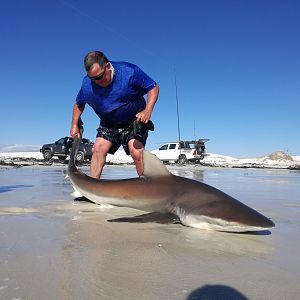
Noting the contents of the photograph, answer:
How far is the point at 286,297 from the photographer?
169cm

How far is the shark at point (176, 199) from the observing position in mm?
3070

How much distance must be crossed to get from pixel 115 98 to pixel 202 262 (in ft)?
10.7

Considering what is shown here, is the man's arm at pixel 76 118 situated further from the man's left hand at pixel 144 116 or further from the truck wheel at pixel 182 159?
the truck wheel at pixel 182 159

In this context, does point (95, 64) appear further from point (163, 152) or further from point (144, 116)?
point (163, 152)

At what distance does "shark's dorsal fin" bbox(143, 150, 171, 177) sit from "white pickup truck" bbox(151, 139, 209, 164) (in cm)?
2683

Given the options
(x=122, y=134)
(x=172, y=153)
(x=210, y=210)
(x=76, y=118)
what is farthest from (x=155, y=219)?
(x=172, y=153)

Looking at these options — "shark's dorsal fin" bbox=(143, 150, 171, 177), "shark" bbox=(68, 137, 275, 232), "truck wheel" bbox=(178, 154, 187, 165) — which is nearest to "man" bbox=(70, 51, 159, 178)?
"shark" bbox=(68, 137, 275, 232)

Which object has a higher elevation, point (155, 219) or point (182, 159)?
point (182, 159)

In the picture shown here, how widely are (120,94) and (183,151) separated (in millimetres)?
26401

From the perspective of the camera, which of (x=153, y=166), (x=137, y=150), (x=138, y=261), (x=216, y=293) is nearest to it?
(x=216, y=293)

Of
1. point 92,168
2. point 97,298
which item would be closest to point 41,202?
point 92,168

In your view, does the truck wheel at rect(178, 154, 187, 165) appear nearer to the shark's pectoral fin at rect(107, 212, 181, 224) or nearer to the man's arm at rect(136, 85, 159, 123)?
the man's arm at rect(136, 85, 159, 123)

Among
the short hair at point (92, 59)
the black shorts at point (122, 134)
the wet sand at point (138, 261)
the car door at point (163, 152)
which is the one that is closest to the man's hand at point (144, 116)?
the black shorts at point (122, 134)

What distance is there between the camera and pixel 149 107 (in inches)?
200
